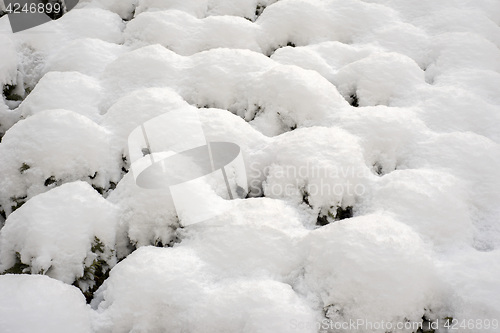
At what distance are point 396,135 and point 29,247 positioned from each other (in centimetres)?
80

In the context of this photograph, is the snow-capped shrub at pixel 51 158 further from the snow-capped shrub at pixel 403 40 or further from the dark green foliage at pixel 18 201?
the snow-capped shrub at pixel 403 40

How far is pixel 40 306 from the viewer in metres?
0.68

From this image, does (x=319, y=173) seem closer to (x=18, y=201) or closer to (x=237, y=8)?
(x=18, y=201)

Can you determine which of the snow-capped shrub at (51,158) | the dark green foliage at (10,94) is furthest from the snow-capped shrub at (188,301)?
the dark green foliage at (10,94)

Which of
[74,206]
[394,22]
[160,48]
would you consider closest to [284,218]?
[74,206]

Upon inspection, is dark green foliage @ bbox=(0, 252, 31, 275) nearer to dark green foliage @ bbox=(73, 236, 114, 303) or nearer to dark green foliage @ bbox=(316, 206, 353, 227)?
dark green foliage @ bbox=(73, 236, 114, 303)

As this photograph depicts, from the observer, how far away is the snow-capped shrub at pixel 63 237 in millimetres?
771

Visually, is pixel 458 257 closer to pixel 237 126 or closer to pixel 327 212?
pixel 327 212

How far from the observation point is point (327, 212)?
88 centimetres

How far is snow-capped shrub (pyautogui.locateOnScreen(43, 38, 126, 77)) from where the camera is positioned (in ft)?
4.00

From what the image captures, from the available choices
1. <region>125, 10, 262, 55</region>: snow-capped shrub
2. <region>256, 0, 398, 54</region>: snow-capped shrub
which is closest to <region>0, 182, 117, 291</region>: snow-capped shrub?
<region>125, 10, 262, 55</region>: snow-capped shrub

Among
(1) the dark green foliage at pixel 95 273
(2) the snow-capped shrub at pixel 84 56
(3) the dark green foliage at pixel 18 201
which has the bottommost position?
(1) the dark green foliage at pixel 95 273

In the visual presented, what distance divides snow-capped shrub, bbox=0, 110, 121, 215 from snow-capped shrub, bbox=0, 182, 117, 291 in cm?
8

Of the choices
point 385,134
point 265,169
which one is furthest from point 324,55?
point 265,169
